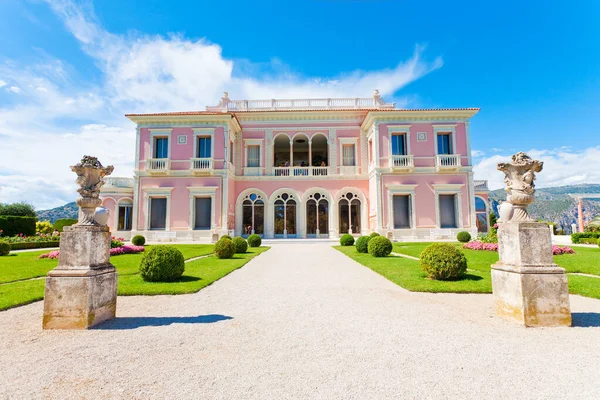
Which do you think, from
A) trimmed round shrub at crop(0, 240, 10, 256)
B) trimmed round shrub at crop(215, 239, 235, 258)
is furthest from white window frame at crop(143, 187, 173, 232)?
trimmed round shrub at crop(215, 239, 235, 258)

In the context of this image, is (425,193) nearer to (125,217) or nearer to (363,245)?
(363,245)

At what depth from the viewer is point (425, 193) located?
23844 millimetres

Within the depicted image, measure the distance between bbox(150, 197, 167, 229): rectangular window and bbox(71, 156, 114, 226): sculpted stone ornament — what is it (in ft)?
67.7

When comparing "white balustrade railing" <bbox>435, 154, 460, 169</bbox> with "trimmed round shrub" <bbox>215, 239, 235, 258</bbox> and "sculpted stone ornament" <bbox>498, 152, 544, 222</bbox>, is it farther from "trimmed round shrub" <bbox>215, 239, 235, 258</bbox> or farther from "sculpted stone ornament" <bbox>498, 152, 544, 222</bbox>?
"sculpted stone ornament" <bbox>498, 152, 544, 222</bbox>

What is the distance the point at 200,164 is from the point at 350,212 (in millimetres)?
12121

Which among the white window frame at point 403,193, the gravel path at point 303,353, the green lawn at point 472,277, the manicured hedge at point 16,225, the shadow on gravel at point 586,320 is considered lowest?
the shadow on gravel at point 586,320

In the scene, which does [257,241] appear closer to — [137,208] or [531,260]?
[137,208]

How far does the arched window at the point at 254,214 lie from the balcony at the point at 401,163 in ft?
34.1

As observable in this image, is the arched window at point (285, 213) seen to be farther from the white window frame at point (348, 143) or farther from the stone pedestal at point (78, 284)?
the stone pedestal at point (78, 284)

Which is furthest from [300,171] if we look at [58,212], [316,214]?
[58,212]

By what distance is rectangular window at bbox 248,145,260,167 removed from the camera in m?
26.8

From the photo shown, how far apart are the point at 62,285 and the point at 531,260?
6.49 meters

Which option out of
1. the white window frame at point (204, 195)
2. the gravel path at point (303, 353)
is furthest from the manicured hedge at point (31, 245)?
the gravel path at point (303, 353)

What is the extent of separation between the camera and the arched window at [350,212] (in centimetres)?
2567
